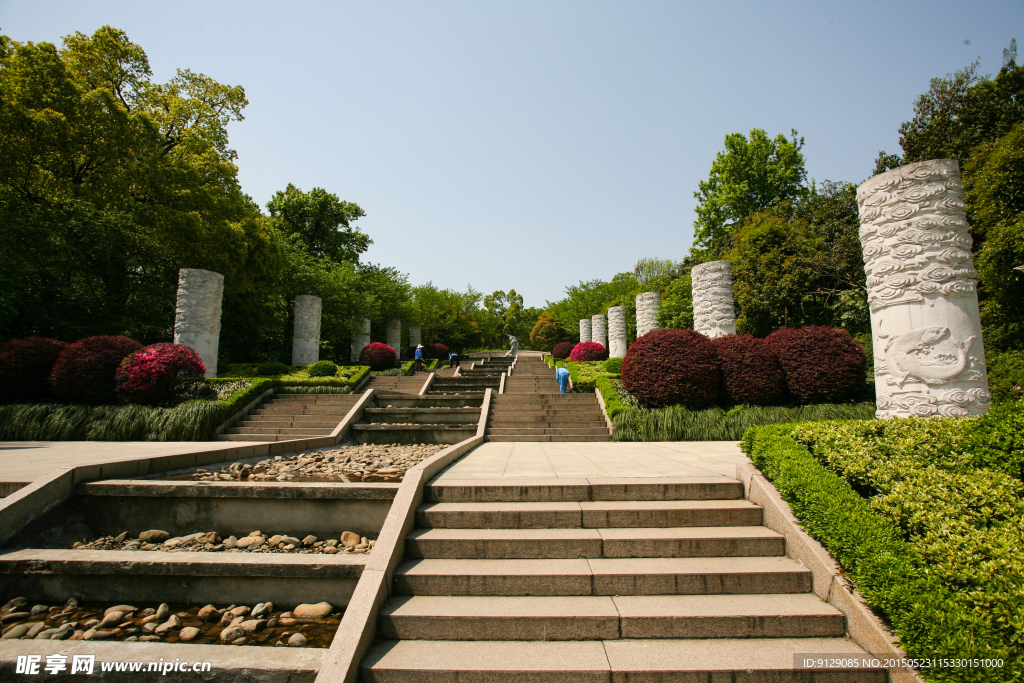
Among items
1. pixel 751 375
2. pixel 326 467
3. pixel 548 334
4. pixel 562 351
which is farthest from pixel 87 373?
pixel 548 334

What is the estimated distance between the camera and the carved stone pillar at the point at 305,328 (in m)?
20.6

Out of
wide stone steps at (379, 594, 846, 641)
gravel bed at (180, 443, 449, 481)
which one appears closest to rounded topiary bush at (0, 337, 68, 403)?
gravel bed at (180, 443, 449, 481)

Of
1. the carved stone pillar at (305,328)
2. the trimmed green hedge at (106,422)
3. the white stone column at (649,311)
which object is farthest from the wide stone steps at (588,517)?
the white stone column at (649,311)

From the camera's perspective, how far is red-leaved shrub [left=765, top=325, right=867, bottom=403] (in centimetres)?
1133

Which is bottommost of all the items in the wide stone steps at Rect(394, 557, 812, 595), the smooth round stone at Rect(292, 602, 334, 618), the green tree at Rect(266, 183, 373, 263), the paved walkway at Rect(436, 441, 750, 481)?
the smooth round stone at Rect(292, 602, 334, 618)

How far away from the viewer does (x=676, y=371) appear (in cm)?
1168

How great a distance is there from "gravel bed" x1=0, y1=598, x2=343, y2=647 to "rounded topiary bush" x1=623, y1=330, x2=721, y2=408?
9.86 m

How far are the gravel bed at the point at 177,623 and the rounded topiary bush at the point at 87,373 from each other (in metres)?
10.2

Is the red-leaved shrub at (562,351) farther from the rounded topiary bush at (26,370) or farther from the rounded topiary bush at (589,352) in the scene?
the rounded topiary bush at (26,370)

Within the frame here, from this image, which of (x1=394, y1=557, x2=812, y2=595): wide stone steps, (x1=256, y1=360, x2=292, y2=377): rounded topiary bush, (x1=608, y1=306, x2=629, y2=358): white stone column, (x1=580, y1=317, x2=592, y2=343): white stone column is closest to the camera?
(x1=394, y1=557, x2=812, y2=595): wide stone steps

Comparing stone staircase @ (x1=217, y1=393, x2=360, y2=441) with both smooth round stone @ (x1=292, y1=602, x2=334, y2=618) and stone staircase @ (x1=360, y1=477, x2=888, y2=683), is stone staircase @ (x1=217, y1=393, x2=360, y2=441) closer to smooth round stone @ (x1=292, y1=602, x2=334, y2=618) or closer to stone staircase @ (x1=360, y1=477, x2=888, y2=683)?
smooth round stone @ (x1=292, y1=602, x2=334, y2=618)

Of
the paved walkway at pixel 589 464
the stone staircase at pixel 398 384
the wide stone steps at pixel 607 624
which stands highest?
the stone staircase at pixel 398 384

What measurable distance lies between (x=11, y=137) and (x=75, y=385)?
335 inches

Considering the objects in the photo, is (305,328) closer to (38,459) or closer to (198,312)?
(198,312)
